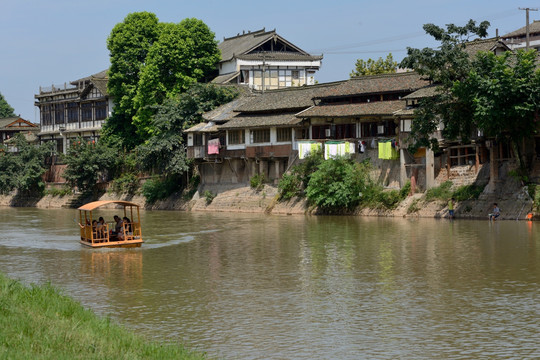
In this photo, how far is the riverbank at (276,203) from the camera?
44906 mm

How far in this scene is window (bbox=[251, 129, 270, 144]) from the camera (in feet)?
200

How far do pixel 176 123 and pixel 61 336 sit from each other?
5206 centimetres

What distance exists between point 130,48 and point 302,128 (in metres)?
23.4

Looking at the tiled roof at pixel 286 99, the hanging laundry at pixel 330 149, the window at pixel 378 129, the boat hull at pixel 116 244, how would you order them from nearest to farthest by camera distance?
1. the boat hull at pixel 116 244
2. the window at pixel 378 129
3. the hanging laundry at pixel 330 149
4. the tiled roof at pixel 286 99

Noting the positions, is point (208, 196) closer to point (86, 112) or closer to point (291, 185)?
point (291, 185)

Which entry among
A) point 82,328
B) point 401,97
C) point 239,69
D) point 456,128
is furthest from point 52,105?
point 82,328

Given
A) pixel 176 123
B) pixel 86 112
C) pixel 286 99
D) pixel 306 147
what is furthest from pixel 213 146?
pixel 86 112

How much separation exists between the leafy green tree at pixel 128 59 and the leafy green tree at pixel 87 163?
7.25 ft

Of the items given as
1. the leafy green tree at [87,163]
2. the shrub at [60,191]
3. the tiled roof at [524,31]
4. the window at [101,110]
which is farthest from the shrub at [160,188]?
the tiled roof at [524,31]

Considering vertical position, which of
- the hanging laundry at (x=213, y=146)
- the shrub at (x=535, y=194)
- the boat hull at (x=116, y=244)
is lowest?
the boat hull at (x=116, y=244)

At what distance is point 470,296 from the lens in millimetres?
22922

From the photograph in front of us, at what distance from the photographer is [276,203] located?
193 feet

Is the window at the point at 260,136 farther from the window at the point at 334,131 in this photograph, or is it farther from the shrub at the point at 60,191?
the shrub at the point at 60,191

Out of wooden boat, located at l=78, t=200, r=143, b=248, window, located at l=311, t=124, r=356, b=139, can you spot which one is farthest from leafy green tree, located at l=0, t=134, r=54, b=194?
wooden boat, located at l=78, t=200, r=143, b=248
